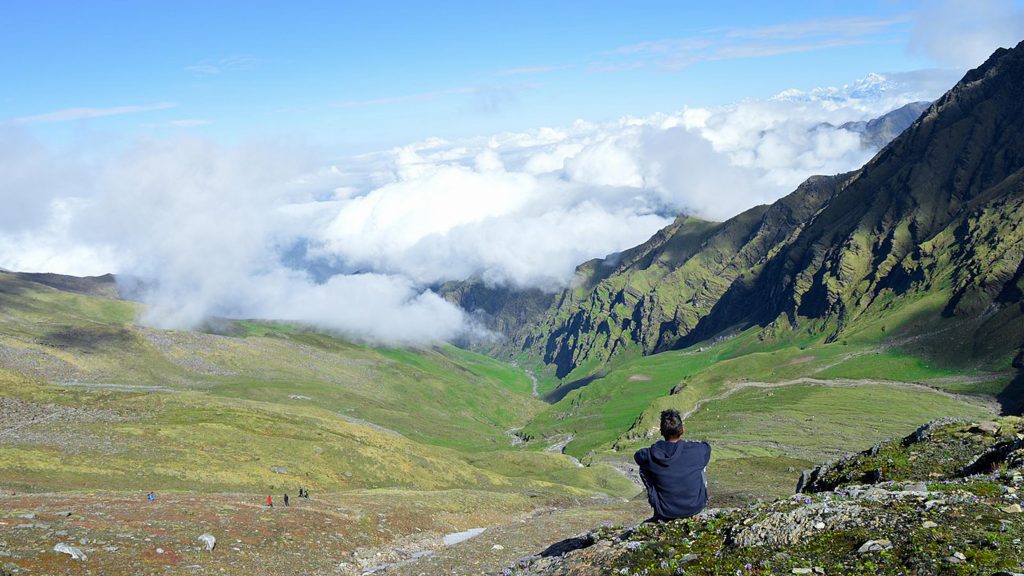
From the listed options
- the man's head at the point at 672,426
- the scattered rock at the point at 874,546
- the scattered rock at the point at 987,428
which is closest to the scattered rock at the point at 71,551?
the man's head at the point at 672,426

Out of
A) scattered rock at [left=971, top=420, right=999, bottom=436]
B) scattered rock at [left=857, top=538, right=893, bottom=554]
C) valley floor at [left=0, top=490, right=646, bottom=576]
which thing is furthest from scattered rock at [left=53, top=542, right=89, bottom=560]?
scattered rock at [left=971, top=420, right=999, bottom=436]

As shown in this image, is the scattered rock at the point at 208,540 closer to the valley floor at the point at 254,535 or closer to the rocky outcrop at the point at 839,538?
the valley floor at the point at 254,535

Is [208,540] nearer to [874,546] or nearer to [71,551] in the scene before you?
[71,551]

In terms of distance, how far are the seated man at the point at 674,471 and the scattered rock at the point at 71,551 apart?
3800 centimetres

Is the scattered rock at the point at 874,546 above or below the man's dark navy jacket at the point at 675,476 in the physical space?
below

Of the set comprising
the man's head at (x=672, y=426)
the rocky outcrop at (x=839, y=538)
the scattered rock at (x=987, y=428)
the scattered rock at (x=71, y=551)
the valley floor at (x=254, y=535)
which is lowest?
the valley floor at (x=254, y=535)

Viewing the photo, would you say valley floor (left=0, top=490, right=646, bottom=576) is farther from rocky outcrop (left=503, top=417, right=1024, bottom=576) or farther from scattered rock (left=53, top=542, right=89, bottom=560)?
rocky outcrop (left=503, top=417, right=1024, bottom=576)

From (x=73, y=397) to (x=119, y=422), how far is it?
3282 centimetres

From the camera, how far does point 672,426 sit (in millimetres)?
22734

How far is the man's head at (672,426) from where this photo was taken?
22484 millimetres

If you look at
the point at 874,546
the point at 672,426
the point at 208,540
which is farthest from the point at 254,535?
the point at 874,546

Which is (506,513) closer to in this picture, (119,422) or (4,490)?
(4,490)

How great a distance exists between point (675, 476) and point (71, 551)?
40.3m

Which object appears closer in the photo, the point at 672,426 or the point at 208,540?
the point at 672,426
